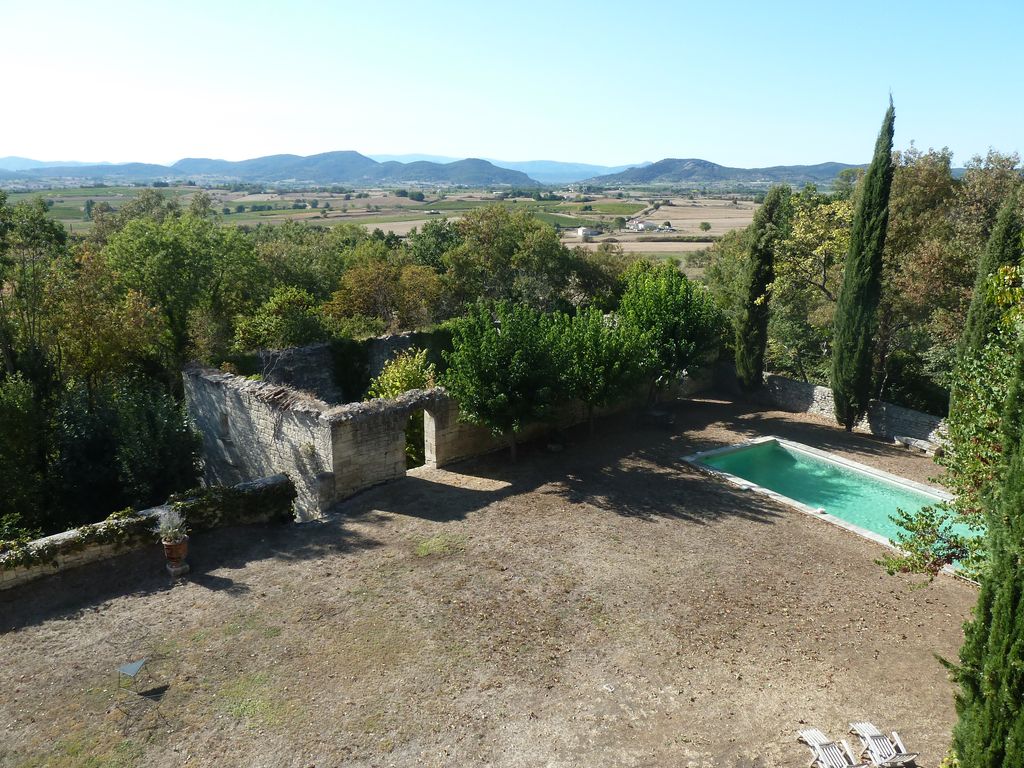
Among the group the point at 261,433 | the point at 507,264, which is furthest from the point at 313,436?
the point at 507,264

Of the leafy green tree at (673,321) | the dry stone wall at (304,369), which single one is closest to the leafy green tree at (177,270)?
the dry stone wall at (304,369)

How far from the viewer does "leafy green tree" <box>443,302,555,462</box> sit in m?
15.2

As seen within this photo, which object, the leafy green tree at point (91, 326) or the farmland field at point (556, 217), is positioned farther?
the farmland field at point (556, 217)

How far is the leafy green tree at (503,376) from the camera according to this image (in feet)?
49.8

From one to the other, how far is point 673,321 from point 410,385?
8.32m

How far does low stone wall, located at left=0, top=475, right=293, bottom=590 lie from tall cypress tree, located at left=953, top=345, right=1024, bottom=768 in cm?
1141

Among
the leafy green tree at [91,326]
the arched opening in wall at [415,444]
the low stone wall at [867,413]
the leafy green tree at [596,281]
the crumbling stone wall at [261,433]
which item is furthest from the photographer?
the leafy green tree at [596,281]

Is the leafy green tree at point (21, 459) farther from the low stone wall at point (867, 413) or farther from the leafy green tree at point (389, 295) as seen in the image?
the low stone wall at point (867, 413)

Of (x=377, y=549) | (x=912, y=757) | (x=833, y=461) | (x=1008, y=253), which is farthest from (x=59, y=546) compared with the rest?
(x=1008, y=253)

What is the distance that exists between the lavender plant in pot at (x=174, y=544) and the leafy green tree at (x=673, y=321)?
13.3 meters

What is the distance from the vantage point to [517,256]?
101 feet

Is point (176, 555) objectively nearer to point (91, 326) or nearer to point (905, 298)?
point (91, 326)

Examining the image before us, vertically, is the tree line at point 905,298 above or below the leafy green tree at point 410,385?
above

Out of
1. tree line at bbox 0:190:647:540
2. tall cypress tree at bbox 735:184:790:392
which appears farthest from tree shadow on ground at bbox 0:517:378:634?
tall cypress tree at bbox 735:184:790:392
